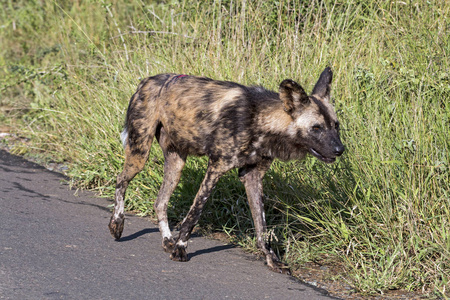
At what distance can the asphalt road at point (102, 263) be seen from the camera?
3.77 meters

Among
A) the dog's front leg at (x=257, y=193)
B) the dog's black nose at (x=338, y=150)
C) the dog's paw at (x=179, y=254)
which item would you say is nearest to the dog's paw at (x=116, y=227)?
the dog's paw at (x=179, y=254)

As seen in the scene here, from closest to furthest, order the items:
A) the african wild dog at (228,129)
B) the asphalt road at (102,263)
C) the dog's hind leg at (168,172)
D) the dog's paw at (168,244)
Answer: the asphalt road at (102,263)
the african wild dog at (228,129)
the dog's paw at (168,244)
the dog's hind leg at (168,172)

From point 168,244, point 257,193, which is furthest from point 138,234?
point 257,193

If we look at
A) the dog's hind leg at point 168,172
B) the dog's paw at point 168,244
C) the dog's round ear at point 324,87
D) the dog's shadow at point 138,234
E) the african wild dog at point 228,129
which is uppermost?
the dog's round ear at point 324,87

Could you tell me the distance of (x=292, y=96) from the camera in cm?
446

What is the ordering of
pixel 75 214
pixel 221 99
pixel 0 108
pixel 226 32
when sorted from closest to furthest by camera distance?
pixel 221 99, pixel 75 214, pixel 226 32, pixel 0 108

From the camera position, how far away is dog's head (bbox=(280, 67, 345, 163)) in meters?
4.39

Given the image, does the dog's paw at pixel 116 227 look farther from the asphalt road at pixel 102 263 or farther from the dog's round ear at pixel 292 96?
the dog's round ear at pixel 292 96

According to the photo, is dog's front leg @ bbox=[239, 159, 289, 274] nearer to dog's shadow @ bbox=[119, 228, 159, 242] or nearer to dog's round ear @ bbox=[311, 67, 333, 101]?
dog's round ear @ bbox=[311, 67, 333, 101]

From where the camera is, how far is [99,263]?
4266mm

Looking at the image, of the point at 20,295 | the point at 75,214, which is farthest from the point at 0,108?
the point at 20,295

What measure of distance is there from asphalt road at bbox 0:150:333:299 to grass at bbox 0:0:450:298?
0.41m

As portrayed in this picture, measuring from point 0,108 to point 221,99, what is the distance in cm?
517

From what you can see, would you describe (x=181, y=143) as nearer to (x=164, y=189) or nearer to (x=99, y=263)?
(x=164, y=189)
